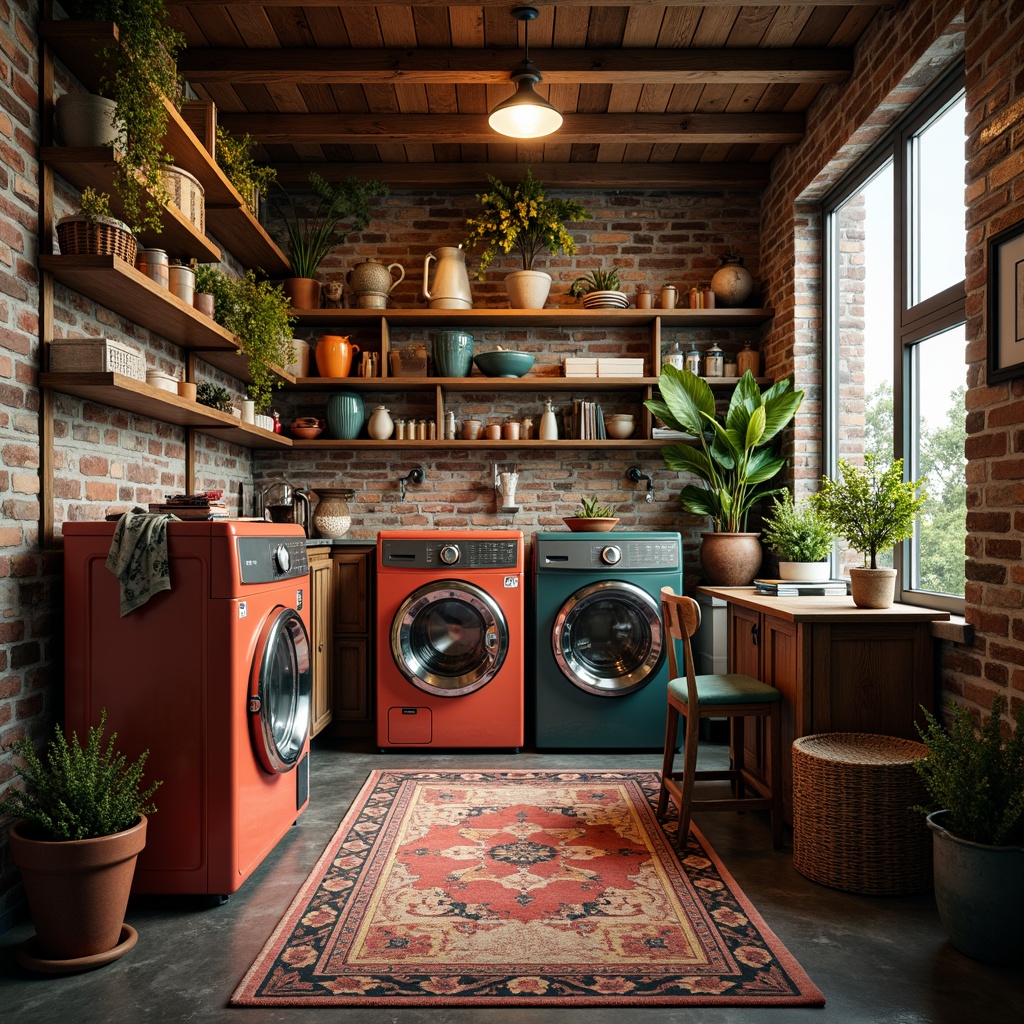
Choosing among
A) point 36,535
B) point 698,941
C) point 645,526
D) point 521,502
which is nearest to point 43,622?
point 36,535

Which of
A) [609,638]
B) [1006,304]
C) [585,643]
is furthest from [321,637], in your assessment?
[1006,304]

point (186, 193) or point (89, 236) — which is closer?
point (89, 236)

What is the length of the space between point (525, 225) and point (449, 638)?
2.29 m

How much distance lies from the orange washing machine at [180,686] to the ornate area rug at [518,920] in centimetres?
33

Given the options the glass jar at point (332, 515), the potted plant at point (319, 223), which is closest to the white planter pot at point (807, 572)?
the glass jar at point (332, 515)

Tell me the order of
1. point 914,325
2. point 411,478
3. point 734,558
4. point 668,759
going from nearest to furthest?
point 668,759
point 914,325
point 734,558
point 411,478

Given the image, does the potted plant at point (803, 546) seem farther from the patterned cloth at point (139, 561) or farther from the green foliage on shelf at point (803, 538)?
the patterned cloth at point (139, 561)

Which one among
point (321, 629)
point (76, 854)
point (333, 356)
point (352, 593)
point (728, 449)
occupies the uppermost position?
→ point (333, 356)

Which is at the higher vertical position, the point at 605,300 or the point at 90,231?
the point at 605,300

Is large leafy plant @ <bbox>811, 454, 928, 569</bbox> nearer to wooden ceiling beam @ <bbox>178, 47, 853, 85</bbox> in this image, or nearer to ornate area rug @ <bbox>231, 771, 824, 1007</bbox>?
ornate area rug @ <bbox>231, 771, 824, 1007</bbox>

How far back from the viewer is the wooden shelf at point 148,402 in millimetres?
2359

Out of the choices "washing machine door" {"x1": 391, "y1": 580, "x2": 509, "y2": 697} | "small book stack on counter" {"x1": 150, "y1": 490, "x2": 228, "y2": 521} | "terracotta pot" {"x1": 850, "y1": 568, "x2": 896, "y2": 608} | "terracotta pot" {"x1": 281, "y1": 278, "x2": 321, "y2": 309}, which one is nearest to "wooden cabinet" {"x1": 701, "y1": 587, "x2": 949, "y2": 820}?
"terracotta pot" {"x1": 850, "y1": 568, "x2": 896, "y2": 608}

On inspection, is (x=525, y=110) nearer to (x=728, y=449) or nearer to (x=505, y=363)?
(x=505, y=363)

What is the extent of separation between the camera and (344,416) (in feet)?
15.0
